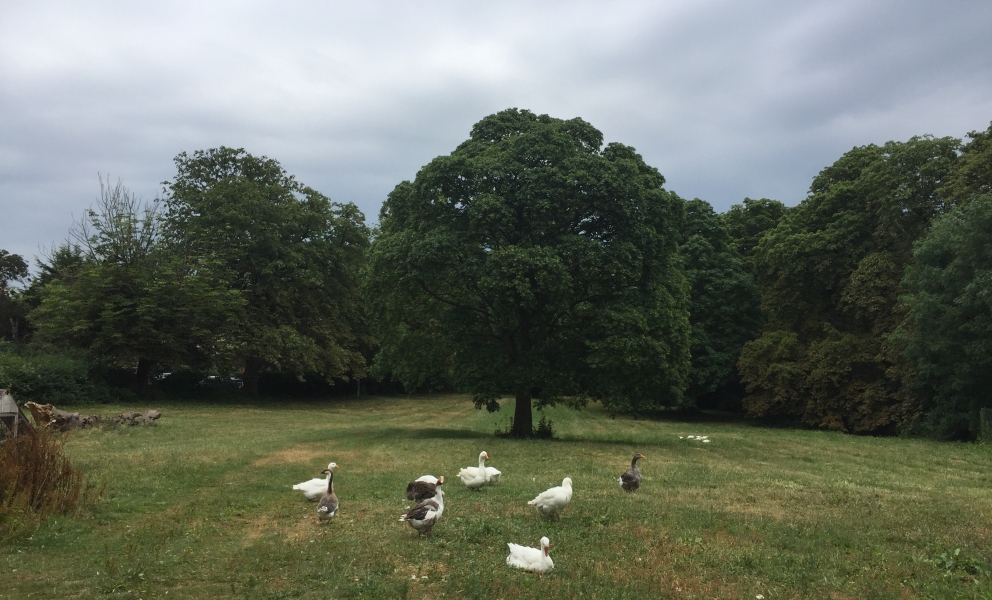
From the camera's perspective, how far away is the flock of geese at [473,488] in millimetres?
8156

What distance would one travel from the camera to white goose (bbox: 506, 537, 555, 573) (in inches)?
318

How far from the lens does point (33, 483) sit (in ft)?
36.3

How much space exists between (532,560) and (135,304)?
125 feet

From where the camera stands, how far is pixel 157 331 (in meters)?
40.0

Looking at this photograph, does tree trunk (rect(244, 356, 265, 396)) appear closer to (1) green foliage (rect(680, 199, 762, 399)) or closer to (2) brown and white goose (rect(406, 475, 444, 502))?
(1) green foliage (rect(680, 199, 762, 399))

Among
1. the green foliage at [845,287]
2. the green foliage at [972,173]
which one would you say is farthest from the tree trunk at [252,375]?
the green foliage at [972,173]

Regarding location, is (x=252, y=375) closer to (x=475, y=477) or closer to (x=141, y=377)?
(x=141, y=377)

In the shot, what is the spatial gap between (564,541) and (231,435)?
821 inches

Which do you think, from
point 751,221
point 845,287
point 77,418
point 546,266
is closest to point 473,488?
point 546,266

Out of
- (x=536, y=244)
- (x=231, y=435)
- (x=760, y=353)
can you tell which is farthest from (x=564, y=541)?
(x=760, y=353)

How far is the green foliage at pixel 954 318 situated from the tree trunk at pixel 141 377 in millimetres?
39472

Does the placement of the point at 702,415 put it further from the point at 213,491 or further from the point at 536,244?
the point at 213,491

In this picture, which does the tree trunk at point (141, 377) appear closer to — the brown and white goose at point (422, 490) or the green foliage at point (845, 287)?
the brown and white goose at point (422, 490)

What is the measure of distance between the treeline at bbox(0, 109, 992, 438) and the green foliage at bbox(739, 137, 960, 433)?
12cm
